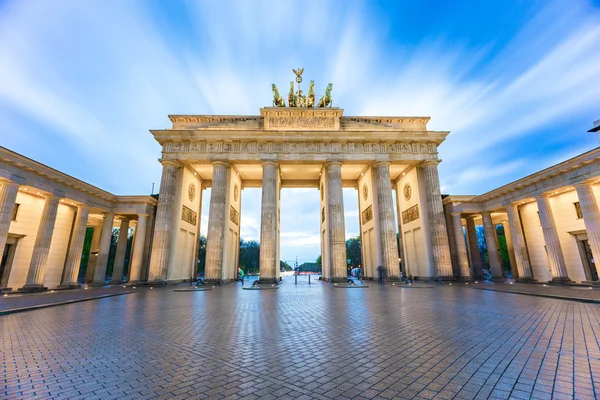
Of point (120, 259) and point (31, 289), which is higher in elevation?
point (120, 259)

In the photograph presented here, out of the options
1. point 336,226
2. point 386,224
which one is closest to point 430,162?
point 386,224

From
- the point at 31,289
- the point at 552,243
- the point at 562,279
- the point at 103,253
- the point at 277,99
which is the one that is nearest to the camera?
the point at 31,289

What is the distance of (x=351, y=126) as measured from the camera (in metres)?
26.8

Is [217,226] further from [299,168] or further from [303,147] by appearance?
[303,147]

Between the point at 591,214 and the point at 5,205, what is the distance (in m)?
38.2

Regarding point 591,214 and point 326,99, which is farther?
point 326,99

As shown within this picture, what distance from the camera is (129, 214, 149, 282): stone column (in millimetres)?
23709

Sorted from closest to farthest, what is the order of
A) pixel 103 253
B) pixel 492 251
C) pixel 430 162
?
pixel 430 162
pixel 492 251
pixel 103 253

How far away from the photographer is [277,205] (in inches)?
1014

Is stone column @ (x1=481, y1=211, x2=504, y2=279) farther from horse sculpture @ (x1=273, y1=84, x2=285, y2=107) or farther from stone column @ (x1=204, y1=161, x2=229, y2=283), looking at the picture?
stone column @ (x1=204, y1=161, x2=229, y2=283)

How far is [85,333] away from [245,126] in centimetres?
2316

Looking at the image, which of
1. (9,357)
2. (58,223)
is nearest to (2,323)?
(9,357)

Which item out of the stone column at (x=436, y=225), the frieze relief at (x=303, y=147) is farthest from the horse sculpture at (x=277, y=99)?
the stone column at (x=436, y=225)

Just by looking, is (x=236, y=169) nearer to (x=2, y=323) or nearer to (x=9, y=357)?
(x=2, y=323)
